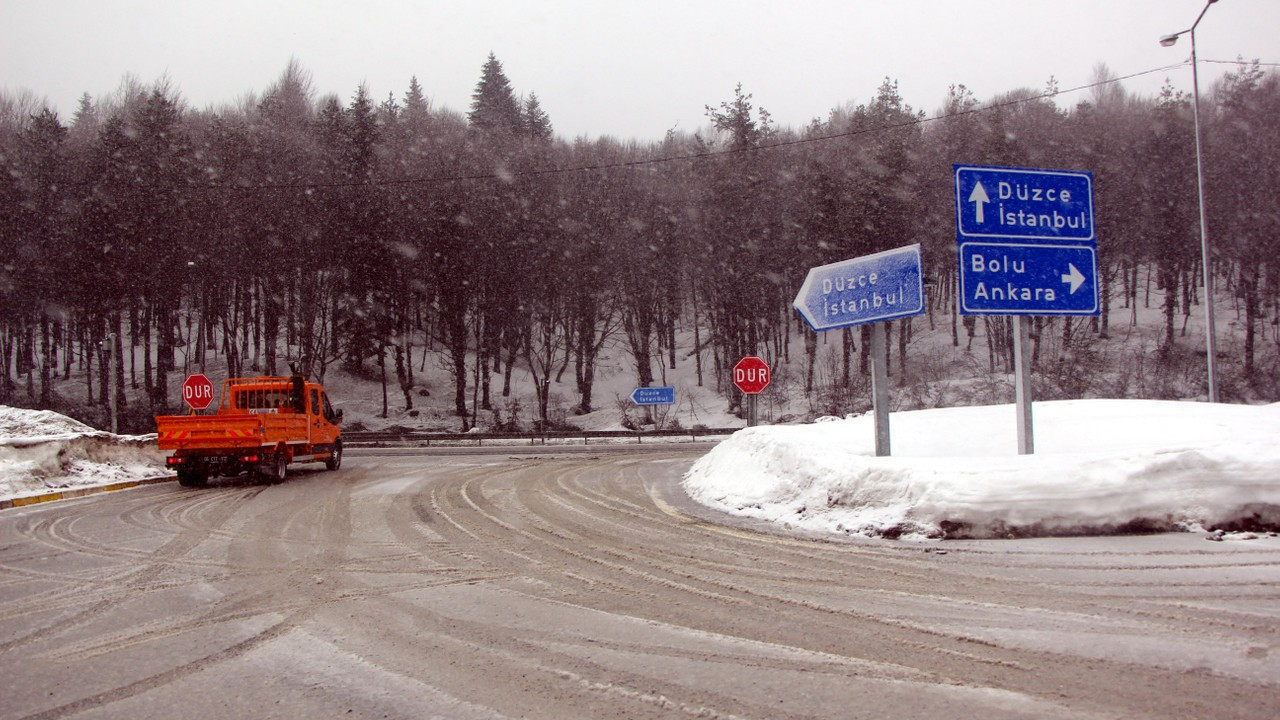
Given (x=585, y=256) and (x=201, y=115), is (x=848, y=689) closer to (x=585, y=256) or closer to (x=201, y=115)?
(x=585, y=256)

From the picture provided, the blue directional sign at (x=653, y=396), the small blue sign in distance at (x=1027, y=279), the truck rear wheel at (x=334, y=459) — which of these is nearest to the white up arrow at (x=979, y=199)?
the small blue sign in distance at (x=1027, y=279)

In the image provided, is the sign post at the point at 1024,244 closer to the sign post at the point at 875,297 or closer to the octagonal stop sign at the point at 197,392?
the sign post at the point at 875,297

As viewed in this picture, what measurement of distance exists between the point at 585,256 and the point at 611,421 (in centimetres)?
907

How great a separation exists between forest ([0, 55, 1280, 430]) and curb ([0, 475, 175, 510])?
20.9m

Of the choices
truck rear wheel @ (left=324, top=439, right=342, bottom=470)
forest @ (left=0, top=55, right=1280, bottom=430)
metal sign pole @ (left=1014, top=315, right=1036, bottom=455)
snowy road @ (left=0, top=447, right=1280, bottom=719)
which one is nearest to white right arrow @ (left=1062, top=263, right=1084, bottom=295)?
metal sign pole @ (left=1014, top=315, right=1036, bottom=455)

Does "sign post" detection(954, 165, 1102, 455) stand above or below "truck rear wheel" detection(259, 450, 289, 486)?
above

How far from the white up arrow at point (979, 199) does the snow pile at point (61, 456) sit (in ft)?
55.0

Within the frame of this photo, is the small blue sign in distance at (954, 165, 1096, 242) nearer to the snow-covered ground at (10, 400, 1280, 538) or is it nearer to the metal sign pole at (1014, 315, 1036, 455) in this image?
the metal sign pole at (1014, 315, 1036, 455)

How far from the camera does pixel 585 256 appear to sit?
44188 mm

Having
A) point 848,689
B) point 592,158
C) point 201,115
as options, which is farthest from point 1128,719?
point 201,115

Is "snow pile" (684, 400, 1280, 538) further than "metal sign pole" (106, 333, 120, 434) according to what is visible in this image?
No

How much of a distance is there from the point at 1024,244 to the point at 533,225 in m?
34.3

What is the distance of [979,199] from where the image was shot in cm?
1109

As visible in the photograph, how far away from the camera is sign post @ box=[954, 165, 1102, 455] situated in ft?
36.3
